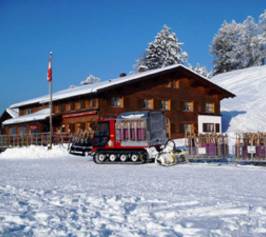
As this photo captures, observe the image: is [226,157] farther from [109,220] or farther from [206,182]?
[109,220]

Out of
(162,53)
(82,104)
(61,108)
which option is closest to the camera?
(82,104)

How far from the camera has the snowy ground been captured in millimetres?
7309

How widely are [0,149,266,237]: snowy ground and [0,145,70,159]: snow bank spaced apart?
696 inches

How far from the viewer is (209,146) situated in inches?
944

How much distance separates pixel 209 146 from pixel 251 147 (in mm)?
2636

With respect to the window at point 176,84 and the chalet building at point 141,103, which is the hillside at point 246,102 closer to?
the chalet building at point 141,103

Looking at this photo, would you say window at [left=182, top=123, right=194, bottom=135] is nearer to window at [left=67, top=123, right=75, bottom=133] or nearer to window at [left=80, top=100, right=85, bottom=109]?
window at [left=80, top=100, right=85, bottom=109]

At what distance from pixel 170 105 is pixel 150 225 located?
38.6m

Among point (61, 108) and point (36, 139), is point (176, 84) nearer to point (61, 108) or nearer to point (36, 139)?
point (61, 108)

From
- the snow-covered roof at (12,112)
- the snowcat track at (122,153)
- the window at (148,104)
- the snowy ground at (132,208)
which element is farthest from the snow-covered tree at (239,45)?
the snowy ground at (132,208)

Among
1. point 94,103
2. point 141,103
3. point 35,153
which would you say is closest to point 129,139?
point 35,153

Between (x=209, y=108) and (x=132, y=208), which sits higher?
(x=209, y=108)

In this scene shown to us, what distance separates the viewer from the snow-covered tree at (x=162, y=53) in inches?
3108

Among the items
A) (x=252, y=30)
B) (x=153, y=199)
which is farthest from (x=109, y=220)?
(x=252, y=30)
